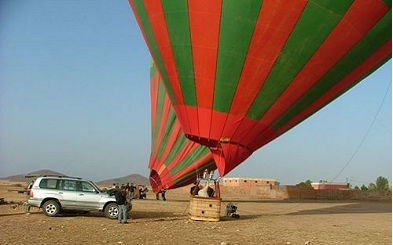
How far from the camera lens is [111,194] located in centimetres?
1655

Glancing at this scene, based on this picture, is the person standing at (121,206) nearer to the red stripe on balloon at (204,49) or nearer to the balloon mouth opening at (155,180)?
the red stripe on balloon at (204,49)

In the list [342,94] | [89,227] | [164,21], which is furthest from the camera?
[342,94]

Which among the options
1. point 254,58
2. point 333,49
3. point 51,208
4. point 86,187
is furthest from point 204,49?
point 51,208

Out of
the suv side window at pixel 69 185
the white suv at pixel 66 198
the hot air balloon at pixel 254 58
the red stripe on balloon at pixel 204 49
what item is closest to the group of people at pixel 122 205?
the white suv at pixel 66 198

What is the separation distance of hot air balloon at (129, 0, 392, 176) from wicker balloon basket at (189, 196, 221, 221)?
1.12 metres

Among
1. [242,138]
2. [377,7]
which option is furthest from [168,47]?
[377,7]

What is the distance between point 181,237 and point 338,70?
7118 mm

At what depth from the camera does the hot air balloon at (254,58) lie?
12531 mm

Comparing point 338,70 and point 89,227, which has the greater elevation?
point 338,70

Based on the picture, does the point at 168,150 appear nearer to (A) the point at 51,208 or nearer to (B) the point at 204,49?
(A) the point at 51,208

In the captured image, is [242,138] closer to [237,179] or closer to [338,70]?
[338,70]

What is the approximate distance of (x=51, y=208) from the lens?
52.7ft

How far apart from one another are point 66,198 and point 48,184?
916 millimetres

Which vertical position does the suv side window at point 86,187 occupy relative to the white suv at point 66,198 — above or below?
above
